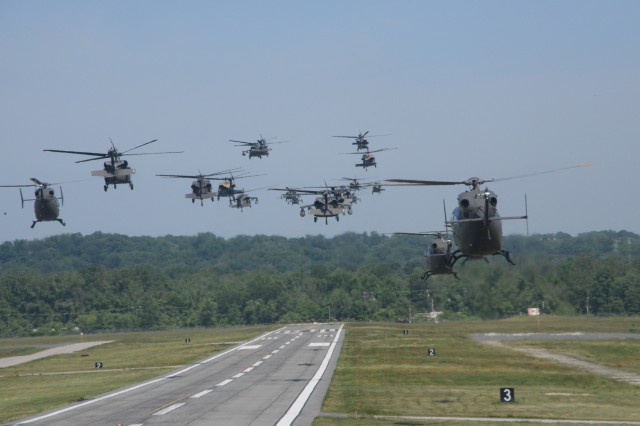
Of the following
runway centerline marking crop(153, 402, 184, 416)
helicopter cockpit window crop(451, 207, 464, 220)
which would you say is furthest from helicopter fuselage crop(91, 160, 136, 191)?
helicopter cockpit window crop(451, 207, 464, 220)

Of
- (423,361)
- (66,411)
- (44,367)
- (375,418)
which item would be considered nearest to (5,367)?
(44,367)

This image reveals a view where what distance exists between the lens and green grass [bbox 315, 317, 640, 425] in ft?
134

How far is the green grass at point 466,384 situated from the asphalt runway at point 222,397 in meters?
1.54

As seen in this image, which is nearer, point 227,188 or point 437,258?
point 437,258

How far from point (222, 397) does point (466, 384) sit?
51.9 ft

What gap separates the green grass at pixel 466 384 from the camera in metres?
40.8

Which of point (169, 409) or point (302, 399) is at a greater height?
point (169, 409)

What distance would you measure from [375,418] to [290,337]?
7073 cm

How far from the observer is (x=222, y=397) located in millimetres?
44625

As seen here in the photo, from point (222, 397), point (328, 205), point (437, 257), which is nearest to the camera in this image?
point (222, 397)

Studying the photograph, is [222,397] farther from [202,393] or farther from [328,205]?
[328,205]

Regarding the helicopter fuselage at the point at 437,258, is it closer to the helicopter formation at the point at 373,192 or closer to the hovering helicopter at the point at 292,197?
the helicopter formation at the point at 373,192

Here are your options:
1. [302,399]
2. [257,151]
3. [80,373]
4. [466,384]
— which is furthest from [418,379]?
[257,151]

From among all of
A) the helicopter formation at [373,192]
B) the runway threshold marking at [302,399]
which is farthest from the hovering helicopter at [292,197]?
the runway threshold marking at [302,399]
